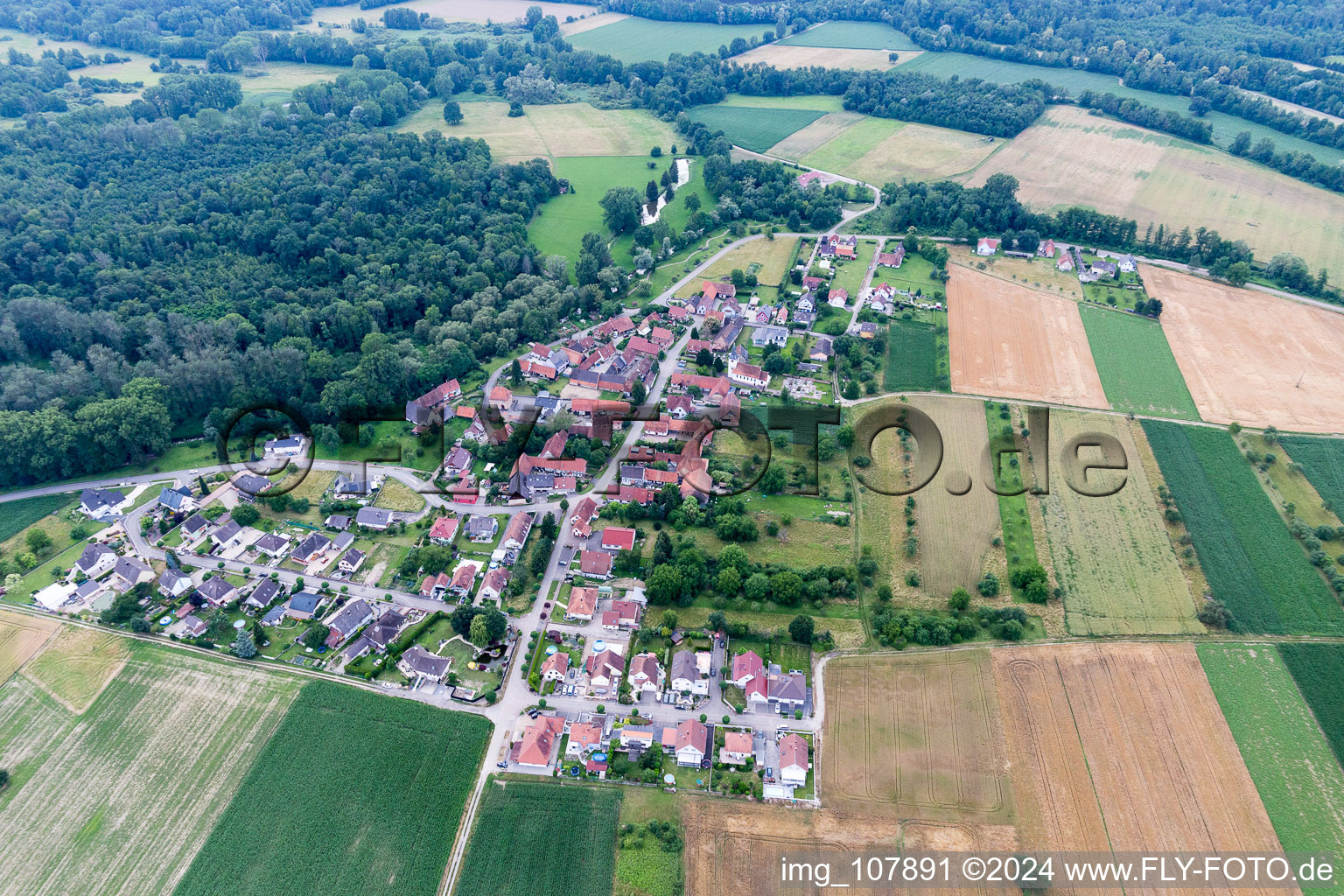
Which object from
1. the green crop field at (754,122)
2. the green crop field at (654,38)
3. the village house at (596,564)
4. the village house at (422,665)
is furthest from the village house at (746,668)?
the green crop field at (654,38)

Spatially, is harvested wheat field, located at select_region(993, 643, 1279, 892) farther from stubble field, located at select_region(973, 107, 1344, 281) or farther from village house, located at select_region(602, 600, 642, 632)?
stubble field, located at select_region(973, 107, 1344, 281)

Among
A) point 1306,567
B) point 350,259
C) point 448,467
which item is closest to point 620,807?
point 448,467

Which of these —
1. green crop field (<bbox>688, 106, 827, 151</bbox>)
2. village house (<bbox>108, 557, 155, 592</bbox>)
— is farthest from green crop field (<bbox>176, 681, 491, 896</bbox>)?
green crop field (<bbox>688, 106, 827, 151</bbox>)

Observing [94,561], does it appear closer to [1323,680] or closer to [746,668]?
[746,668]

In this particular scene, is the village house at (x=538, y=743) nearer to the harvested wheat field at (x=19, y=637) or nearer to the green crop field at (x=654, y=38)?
the harvested wheat field at (x=19, y=637)

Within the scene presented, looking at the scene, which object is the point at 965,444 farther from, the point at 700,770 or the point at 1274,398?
the point at 700,770
